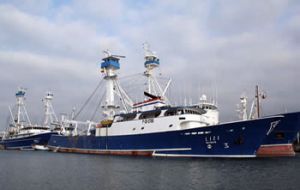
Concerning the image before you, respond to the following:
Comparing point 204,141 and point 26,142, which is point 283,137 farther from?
point 26,142

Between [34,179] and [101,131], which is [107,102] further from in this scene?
[34,179]

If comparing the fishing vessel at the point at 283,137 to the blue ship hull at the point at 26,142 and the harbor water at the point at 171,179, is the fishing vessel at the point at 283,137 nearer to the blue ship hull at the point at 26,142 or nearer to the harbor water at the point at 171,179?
the harbor water at the point at 171,179

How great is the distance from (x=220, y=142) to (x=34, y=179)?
74.5ft

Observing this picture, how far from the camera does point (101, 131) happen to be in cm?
5909

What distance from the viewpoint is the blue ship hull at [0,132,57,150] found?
3671 inches

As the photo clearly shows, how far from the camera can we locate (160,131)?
4684cm

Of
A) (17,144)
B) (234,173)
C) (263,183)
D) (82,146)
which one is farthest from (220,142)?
(17,144)

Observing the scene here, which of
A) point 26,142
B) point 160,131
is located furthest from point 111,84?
point 26,142

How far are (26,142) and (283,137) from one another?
7645cm

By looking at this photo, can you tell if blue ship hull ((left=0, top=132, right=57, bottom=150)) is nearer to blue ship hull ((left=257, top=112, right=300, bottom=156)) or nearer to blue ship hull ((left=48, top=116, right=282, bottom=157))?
blue ship hull ((left=48, top=116, right=282, bottom=157))

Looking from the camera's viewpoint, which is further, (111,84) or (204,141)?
(111,84)

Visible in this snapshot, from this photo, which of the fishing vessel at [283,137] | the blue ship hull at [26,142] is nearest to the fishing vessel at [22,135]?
the blue ship hull at [26,142]

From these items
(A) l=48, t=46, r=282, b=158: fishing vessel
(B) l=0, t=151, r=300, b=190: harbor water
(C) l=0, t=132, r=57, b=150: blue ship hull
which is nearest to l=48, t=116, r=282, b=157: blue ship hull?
(A) l=48, t=46, r=282, b=158: fishing vessel

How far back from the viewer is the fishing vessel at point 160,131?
40.0m
